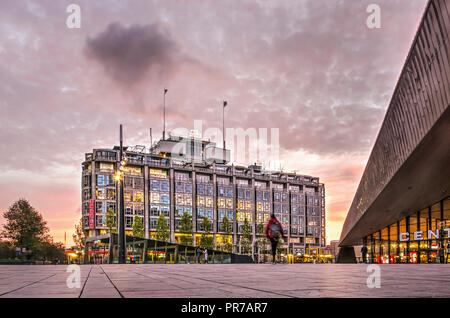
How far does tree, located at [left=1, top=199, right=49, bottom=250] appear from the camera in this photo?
74.6m

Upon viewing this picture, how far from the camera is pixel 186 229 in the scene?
4181 inches

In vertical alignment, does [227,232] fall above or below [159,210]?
below

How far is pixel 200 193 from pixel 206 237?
14955mm

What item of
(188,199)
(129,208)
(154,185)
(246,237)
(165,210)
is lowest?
(246,237)

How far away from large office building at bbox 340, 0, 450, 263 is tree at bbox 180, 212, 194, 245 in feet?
207

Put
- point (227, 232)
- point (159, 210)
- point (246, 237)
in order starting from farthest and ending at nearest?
point (246, 237)
point (227, 232)
point (159, 210)

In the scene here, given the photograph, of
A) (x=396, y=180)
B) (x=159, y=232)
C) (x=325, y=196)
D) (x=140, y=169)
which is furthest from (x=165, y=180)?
(x=396, y=180)

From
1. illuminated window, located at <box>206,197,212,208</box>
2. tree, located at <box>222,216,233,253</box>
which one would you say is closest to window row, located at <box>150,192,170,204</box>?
illuminated window, located at <box>206,197,212,208</box>

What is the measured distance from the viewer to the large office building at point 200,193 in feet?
356

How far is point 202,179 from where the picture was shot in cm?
12406

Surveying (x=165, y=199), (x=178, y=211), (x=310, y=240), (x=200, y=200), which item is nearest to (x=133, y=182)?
(x=165, y=199)

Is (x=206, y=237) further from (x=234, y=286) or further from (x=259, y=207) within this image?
(x=234, y=286)

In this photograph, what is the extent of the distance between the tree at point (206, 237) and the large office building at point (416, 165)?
216 feet
